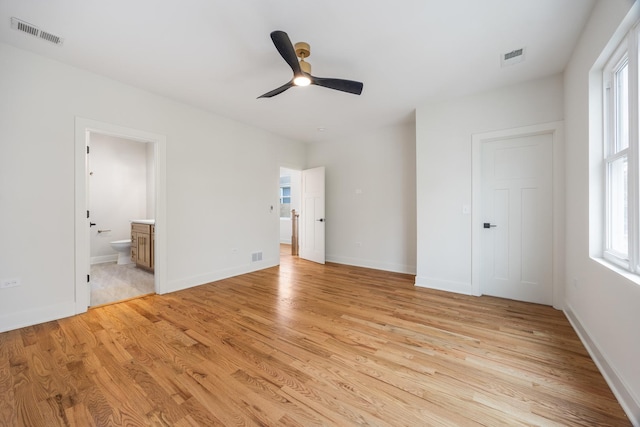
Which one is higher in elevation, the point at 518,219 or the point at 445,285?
the point at 518,219

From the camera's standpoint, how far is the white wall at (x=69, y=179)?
2422 millimetres

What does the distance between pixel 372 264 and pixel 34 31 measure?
5.15 metres

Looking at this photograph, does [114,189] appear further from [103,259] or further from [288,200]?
[288,200]

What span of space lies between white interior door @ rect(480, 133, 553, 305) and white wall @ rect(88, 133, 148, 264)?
6.76 m

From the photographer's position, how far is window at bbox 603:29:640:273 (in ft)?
5.08

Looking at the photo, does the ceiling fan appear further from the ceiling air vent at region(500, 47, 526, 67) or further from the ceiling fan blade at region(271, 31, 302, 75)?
the ceiling air vent at region(500, 47, 526, 67)

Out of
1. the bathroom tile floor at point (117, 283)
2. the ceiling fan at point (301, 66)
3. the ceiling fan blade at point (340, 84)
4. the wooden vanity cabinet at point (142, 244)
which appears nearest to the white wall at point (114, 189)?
the bathroom tile floor at point (117, 283)

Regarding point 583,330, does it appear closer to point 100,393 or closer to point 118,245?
point 100,393

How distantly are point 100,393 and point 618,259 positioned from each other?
3613 mm

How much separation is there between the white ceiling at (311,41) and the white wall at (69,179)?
0.87 ft

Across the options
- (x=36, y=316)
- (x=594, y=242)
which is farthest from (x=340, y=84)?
(x=36, y=316)

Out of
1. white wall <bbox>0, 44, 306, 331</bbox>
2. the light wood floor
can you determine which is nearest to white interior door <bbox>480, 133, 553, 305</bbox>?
the light wood floor

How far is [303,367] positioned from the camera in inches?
73.5

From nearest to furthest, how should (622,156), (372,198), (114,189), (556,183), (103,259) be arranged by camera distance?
(622,156) → (556,183) → (372,198) → (103,259) → (114,189)
